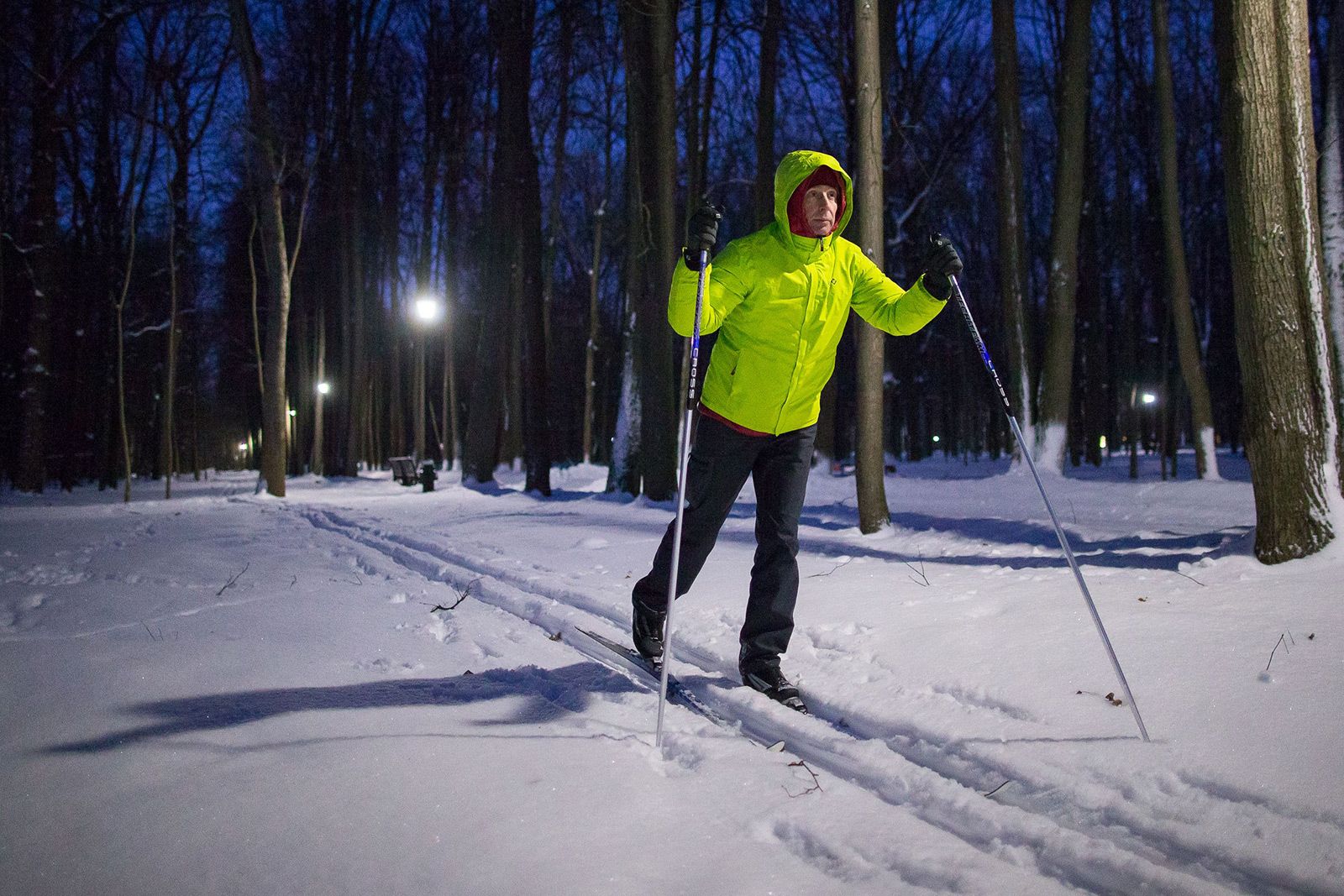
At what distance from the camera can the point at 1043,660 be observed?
334cm

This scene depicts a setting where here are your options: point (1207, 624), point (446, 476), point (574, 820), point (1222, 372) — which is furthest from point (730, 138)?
point (1222, 372)

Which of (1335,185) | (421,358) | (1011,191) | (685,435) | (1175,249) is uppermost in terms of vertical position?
(1011,191)

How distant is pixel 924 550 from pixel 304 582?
4.79 meters

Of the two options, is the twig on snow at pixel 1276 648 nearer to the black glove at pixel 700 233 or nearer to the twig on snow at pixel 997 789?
the twig on snow at pixel 997 789

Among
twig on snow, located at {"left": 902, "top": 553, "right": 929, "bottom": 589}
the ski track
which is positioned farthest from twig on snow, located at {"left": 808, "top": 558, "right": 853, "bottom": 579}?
the ski track

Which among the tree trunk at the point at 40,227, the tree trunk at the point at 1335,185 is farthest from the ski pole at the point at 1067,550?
the tree trunk at the point at 40,227

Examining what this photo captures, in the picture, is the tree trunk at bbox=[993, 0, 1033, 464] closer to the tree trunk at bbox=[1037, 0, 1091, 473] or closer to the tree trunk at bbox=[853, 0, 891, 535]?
the tree trunk at bbox=[1037, 0, 1091, 473]

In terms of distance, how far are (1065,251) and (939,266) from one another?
1190cm

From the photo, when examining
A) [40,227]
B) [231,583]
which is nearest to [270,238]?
[40,227]

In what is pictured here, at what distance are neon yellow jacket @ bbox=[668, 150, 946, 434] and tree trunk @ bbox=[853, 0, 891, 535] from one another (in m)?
4.28

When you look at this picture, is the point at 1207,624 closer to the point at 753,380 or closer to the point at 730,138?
the point at 753,380

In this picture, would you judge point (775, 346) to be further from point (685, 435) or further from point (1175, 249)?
point (1175, 249)

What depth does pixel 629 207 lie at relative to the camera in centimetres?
1280

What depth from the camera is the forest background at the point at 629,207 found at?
4867 millimetres
